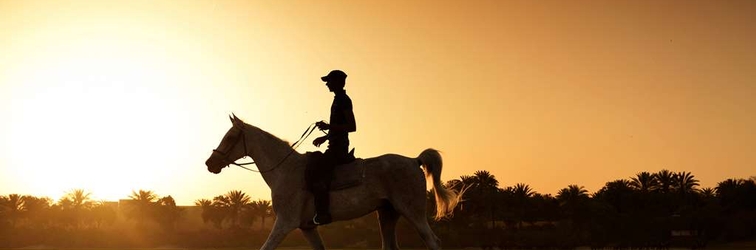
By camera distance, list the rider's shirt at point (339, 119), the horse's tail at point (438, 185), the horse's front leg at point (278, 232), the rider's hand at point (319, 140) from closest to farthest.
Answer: the horse's front leg at point (278, 232)
the rider's shirt at point (339, 119)
the rider's hand at point (319, 140)
the horse's tail at point (438, 185)

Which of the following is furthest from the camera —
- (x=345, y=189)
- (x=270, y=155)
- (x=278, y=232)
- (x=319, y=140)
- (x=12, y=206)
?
(x=12, y=206)

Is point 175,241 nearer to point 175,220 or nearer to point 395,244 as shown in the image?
point 175,220

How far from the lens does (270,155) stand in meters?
13.1

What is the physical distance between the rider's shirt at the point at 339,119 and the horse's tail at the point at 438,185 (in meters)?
1.29

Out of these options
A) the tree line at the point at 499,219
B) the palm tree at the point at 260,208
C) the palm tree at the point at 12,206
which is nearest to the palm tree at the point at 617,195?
the tree line at the point at 499,219

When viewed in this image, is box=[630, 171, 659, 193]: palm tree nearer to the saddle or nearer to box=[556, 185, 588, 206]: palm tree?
box=[556, 185, 588, 206]: palm tree

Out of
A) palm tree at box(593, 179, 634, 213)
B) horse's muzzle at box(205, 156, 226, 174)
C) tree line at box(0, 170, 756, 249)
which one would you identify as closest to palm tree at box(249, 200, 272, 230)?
tree line at box(0, 170, 756, 249)

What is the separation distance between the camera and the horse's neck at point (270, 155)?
12984 millimetres

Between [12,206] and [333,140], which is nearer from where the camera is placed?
[333,140]

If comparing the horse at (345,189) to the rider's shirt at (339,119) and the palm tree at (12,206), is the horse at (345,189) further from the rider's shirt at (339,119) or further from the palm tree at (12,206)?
the palm tree at (12,206)

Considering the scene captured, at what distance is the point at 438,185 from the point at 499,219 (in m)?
83.5

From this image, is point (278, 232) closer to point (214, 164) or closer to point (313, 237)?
point (313, 237)

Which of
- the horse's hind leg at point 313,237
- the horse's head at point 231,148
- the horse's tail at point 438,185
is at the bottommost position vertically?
the horse's hind leg at point 313,237

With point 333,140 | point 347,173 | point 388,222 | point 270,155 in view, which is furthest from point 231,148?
point 388,222
